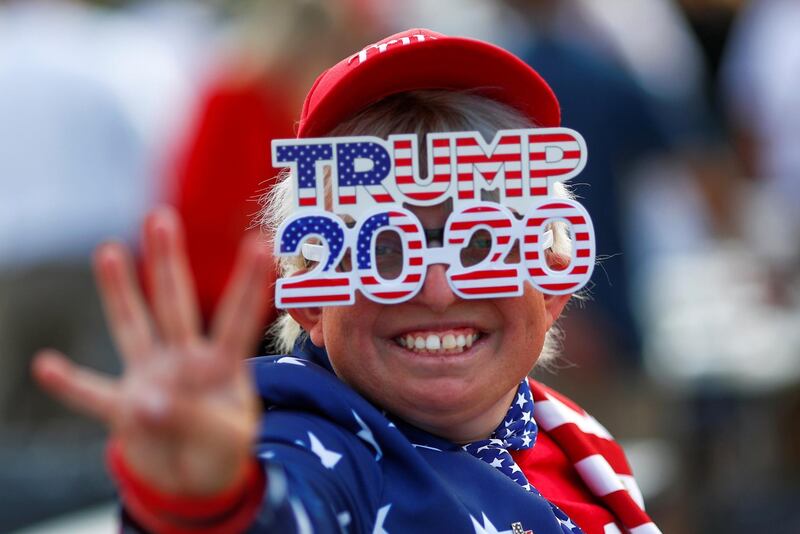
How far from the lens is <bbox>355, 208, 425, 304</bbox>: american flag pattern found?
2.39 m

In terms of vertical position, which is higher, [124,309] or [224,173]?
[224,173]

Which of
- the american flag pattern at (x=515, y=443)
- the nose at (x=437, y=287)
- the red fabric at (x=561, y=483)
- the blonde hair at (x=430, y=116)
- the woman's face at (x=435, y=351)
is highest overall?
the blonde hair at (x=430, y=116)

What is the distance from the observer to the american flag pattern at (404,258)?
7.84ft

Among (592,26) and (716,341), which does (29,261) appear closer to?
(592,26)

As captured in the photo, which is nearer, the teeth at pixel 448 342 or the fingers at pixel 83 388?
the fingers at pixel 83 388

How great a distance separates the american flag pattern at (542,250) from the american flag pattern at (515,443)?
270 mm

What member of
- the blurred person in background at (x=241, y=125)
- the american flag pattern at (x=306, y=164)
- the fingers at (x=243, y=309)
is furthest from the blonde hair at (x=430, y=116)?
the blurred person in background at (x=241, y=125)

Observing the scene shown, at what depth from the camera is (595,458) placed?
107 inches

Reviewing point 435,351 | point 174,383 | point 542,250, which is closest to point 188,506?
point 174,383

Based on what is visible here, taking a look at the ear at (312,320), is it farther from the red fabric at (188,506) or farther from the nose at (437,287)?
the red fabric at (188,506)

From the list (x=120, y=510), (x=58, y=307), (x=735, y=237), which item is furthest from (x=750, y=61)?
(x=120, y=510)

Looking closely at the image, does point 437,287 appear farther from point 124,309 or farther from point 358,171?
point 124,309

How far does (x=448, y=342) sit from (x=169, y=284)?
26.1 inches

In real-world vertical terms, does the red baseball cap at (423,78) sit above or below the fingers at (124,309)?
above
